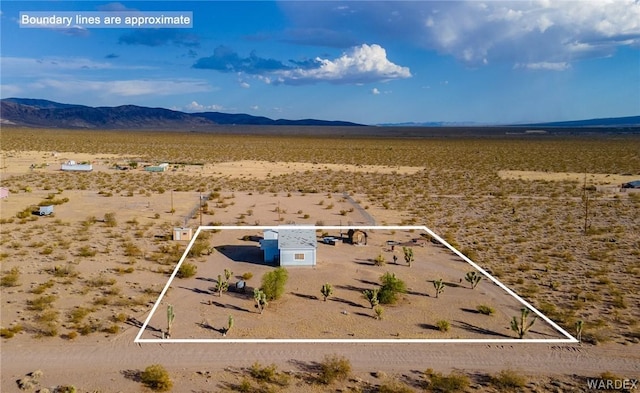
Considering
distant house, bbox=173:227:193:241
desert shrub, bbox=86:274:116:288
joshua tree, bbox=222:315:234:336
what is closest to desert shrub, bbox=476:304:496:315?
joshua tree, bbox=222:315:234:336

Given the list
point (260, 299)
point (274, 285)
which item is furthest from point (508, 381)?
point (274, 285)

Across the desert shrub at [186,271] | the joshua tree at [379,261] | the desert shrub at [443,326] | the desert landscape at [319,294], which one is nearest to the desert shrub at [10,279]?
the desert landscape at [319,294]

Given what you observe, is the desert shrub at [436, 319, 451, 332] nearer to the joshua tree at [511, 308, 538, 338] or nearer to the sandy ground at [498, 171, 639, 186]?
the joshua tree at [511, 308, 538, 338]

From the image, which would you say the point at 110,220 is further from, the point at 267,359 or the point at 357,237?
the point at 267,359

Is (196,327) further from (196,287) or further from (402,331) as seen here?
(402,331)

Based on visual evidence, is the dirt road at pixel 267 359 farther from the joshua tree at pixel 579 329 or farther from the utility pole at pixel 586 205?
the utility pole at pixel 586 205

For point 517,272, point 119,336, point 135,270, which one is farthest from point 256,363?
point 517,272
